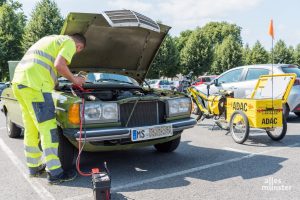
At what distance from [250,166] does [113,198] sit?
7.03ft

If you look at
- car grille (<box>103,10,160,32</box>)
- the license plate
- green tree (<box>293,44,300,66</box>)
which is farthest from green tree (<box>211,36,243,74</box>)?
the license plate

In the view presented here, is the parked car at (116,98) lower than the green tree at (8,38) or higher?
lower

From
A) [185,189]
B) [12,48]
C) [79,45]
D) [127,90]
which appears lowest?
[185,189]

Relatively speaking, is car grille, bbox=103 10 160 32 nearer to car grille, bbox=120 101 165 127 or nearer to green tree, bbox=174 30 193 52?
car grille, bbox=120 101 165 127

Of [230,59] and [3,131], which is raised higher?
[230,59]

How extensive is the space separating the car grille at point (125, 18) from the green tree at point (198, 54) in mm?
39550

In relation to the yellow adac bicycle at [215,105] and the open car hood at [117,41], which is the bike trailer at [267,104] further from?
the open car hood at [117,41]

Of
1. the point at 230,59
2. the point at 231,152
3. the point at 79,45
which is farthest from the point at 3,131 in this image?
the point at 230,59

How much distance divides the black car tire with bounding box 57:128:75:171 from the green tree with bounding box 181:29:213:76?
40.4m

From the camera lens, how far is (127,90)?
5.79m

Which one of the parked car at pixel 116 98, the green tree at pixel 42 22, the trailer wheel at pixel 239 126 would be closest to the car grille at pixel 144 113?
the parked car at pixel 116 98

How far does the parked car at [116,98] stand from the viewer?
425 centimetres

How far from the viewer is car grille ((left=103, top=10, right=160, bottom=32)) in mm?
4750

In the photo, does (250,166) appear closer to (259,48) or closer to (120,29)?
(120,29)
